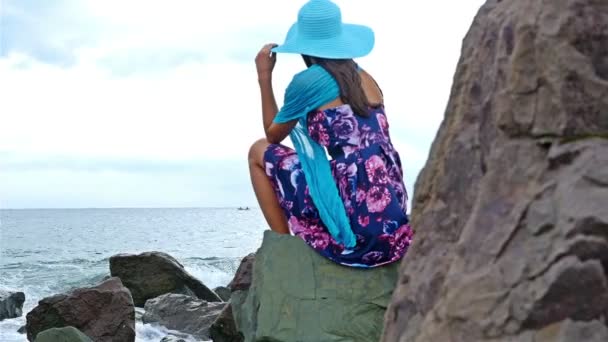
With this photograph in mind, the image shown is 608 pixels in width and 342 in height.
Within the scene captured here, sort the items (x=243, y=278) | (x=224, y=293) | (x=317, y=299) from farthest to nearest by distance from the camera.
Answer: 1. (x=224, y=293)
2. (x=243, y=278)
3. (x=317, y=299)

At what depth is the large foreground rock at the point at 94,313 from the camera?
8.29m

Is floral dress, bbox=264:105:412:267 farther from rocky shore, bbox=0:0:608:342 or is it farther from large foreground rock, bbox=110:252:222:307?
large foreground rock, bbox=110:252:222:307

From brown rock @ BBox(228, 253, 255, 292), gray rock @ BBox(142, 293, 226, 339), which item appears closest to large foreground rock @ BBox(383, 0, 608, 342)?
brown rock @ BBox(228, 253, 255, 292)

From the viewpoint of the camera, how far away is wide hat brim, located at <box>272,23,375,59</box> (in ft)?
13.8

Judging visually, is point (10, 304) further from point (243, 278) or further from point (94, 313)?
point (243, 278)

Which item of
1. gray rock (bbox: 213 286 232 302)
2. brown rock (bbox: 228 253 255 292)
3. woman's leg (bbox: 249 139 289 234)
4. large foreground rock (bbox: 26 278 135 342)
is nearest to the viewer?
woman's leg (bbox: 249 139 289 234)

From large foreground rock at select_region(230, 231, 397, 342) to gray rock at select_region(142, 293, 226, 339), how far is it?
489 centimetres

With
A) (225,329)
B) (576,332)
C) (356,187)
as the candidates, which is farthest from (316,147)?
(225,329)

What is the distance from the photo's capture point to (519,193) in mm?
2061

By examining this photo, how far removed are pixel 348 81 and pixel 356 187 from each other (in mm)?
522

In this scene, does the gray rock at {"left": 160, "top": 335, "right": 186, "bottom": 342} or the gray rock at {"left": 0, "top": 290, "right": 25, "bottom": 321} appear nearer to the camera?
the gray rock at {"left": 160, "top": 335, "right": 186, "bottom": 342}

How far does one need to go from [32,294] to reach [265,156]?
39.3ft

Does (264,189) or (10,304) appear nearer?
(264,189)

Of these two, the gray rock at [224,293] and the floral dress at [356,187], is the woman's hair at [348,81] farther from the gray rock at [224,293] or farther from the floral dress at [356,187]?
the gray rock at [224,293]
